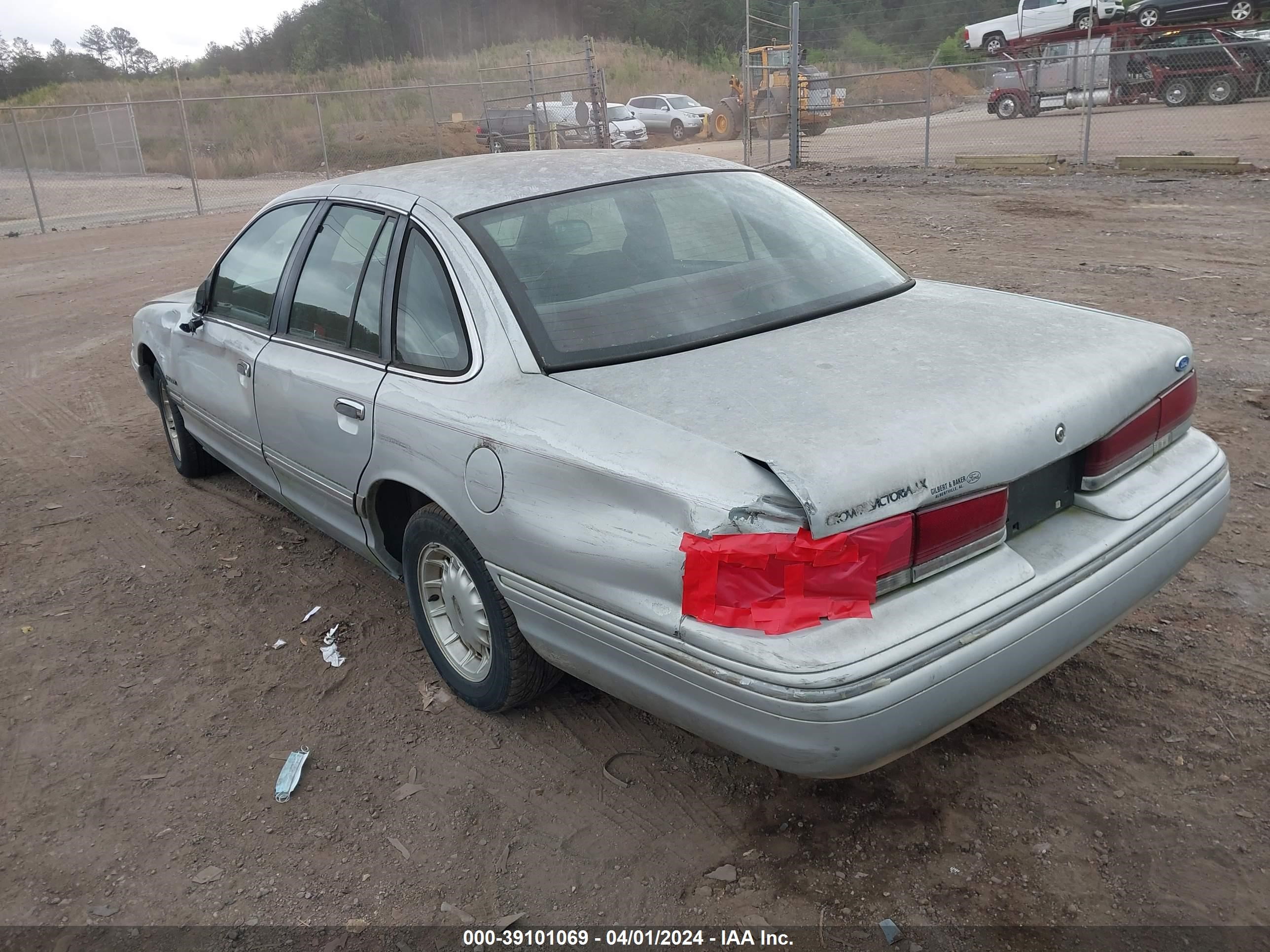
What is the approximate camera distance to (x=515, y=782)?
9.71 ft

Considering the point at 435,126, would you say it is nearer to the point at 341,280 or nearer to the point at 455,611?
the point at 341,280

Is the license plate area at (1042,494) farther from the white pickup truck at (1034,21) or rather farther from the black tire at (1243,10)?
the white pickup truck at (1034,21)

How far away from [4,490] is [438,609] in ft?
11.8

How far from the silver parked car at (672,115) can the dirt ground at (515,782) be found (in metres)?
29.2

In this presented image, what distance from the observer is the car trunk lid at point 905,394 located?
7.09ft

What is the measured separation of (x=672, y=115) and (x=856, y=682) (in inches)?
1266

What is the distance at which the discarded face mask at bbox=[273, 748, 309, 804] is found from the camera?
2967 mm

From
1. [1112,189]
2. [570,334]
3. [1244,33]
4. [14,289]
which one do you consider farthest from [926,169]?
[570,334]

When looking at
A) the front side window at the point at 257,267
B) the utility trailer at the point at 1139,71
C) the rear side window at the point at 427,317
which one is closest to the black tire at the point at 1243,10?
the utility trailer at the point at 1139,71

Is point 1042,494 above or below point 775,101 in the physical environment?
below

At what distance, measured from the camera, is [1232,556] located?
12.5 feet

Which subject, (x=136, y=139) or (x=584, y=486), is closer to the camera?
(x=584, y=486)

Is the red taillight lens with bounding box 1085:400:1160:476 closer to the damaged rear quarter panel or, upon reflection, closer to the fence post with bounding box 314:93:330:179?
the damaged rear quarter panel

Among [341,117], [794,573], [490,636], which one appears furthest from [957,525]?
[341,117]
